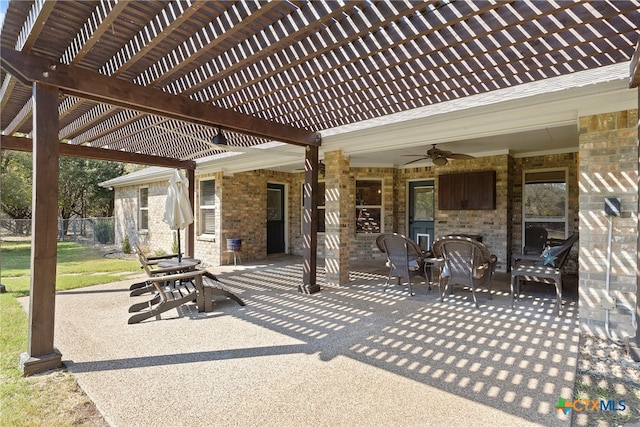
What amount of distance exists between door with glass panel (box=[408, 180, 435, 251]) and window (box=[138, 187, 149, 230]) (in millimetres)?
9701

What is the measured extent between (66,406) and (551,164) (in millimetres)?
9024

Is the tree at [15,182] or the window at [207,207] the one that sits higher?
the tree at [15,182]

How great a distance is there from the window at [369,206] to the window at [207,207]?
168 inches

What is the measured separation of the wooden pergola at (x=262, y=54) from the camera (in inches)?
107

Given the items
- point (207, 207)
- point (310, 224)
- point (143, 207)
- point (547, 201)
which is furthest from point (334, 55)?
point (143, 207)

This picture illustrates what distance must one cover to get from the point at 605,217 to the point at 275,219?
8694 mm

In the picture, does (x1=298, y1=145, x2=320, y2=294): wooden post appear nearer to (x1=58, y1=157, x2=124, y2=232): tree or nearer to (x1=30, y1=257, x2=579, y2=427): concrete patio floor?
(x1=30, y1=257, x2=579, y2=427): concrete patio floor

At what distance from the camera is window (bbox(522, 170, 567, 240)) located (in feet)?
24.1

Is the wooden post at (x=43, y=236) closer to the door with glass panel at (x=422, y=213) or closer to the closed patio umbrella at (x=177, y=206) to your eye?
the closed patio umbrella at (x=177, y=206)

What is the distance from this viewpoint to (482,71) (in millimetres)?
3623

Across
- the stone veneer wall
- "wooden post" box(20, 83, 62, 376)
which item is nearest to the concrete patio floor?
"wooden post" box(20, 83, 62, 376)

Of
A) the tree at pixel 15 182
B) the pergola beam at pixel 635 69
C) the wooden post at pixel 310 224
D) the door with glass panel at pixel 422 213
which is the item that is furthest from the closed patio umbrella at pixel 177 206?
the tree at pixel 15 182

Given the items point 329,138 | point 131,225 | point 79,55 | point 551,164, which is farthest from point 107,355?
point 131,225

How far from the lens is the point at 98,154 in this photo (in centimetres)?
696
